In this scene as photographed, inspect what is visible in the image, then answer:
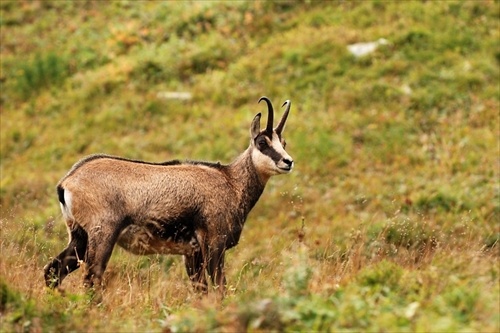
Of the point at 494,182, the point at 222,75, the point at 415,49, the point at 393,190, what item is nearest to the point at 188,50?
the point at 222,75

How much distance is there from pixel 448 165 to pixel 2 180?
10.3 meters

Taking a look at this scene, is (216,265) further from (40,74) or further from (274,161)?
(40,74)

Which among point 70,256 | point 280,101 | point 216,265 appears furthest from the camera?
point 280,101

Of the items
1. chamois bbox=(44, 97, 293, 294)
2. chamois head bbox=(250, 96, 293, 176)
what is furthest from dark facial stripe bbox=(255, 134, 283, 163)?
chamois bbox=(44, 97, 293, 294)

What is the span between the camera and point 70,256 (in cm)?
862

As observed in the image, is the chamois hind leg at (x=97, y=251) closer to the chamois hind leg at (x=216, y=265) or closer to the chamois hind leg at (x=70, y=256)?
the chamois hind leg at (x=70, y=256)

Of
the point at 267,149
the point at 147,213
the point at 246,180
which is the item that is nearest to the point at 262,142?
the point at 267,149

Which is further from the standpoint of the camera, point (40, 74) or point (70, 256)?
point (40, 74)

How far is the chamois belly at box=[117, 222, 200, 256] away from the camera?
8.70 metres

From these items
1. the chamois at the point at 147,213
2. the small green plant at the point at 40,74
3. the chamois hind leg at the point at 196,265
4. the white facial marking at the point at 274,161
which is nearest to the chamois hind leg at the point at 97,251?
the chamois at the point at 147,213

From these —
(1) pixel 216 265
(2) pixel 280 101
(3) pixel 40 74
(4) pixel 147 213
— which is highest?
(4) pixel 147 213

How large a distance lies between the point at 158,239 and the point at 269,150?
2.02m

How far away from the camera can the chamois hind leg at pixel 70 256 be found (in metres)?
8.59

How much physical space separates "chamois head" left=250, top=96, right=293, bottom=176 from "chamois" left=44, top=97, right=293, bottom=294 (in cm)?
5
